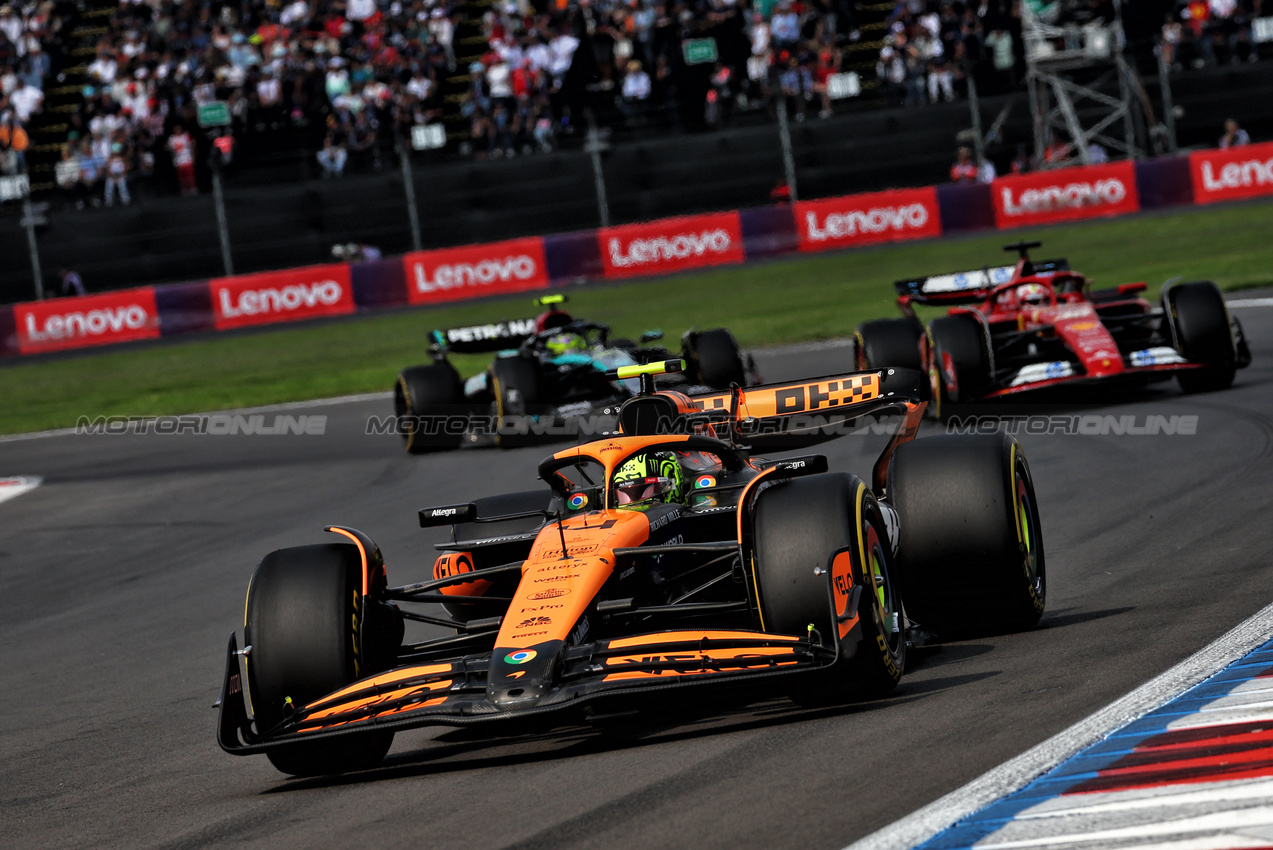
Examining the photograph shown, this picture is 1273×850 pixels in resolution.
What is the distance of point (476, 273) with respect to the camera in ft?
105

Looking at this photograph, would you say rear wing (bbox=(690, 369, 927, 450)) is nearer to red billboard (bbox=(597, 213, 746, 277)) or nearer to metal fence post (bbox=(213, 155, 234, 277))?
red billboard (bbox=(597, 213, 746, 277))

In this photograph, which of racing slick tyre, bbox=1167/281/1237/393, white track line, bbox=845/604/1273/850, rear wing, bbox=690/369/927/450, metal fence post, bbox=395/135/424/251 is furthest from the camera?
metal fence post, bbox=395/135/424/251

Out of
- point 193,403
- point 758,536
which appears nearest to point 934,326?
point 758,536

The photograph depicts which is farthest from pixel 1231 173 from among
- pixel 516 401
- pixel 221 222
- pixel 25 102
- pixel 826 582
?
pixel 826 582

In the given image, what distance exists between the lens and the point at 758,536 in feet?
20.4

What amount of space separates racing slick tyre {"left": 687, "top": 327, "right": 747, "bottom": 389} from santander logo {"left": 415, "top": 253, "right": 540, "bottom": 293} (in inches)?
627

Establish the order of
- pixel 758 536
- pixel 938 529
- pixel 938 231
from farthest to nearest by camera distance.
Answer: pixel 938 231
pixel 938 529
pixel 758 536

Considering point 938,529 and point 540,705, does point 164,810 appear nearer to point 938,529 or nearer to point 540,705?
point 540,705

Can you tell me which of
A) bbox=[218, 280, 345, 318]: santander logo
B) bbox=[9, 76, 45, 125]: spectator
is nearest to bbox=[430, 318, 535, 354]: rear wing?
bbox=[218, 280, 345, 318]: santander logo

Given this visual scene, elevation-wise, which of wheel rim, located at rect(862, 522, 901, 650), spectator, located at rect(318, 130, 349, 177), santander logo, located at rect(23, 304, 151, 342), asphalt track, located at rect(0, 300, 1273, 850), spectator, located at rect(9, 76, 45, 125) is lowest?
asphalt track, located at rect(0, 300, 1273, 850)

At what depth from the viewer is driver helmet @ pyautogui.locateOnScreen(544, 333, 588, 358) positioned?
17.1 metres

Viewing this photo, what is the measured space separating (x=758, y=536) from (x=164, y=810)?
2342mm

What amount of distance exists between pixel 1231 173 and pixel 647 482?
26.3m

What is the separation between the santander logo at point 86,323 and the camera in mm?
32000
